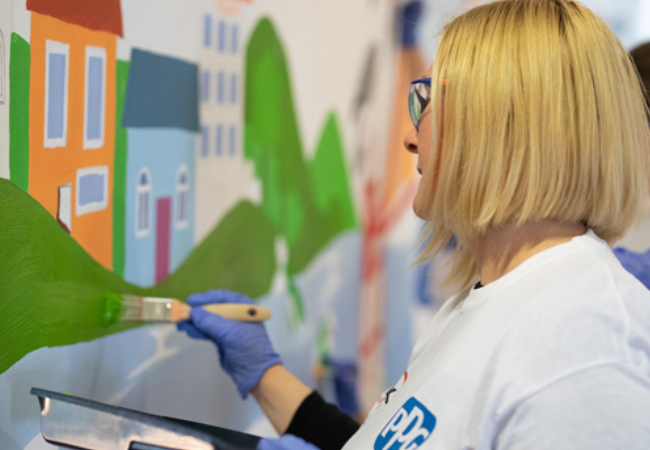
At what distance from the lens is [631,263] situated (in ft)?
4.39

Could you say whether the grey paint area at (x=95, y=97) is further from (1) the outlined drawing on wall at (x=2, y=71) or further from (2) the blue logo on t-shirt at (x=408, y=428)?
(2) the blue logo on t-shirt at (x=408, y=428)

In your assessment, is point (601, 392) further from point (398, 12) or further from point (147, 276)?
point (398, 12)

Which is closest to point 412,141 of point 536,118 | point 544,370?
point 536,118

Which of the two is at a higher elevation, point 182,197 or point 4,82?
point 4,82

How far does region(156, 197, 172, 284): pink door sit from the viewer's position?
3.92ft

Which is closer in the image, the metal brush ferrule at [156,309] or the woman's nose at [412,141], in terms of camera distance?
the woman's nose at [412,141]

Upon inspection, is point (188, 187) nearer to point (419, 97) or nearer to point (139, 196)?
point (139, 196)

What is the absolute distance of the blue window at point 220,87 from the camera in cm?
133

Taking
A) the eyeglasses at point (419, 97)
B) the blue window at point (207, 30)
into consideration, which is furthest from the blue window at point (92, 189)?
the eyeglasses at point (419, 97)

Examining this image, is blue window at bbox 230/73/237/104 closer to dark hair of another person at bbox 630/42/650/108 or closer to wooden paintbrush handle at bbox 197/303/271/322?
wooden paintbrush handle at bbox 197/303/271/322

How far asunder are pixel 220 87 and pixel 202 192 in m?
0.20

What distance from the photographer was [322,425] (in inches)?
46.4

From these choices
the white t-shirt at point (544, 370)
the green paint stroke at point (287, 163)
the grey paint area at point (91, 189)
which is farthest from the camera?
the green paint stroke at point (287, 163)

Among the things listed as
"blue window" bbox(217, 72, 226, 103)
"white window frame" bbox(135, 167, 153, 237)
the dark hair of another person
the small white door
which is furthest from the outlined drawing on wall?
the dark hair of another person
